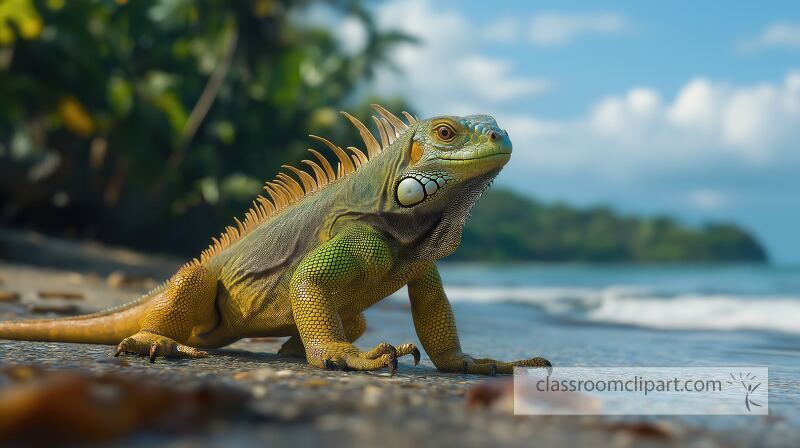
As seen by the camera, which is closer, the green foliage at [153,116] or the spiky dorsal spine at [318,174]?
the spiky dorsal spine at [318,174]

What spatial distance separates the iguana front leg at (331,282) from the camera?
5004 mm

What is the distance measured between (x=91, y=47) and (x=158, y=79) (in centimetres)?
598

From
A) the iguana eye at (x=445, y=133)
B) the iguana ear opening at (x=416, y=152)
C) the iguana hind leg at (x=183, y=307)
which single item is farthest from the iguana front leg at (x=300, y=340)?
the iguana eye at (x=445, y=133)

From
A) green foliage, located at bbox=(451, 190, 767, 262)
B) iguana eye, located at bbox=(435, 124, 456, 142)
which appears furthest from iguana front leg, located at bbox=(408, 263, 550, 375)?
green foliage, located at bbox=(451, 190, 767, 262)

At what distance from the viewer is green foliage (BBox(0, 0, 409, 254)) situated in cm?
2466

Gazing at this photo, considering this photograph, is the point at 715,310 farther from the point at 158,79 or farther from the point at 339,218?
the point at 158,79

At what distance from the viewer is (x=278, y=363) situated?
17.5 feet

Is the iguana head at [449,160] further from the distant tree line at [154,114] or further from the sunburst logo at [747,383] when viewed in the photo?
the distant tree line at [154,114]

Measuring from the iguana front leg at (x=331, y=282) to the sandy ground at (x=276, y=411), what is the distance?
216 mm

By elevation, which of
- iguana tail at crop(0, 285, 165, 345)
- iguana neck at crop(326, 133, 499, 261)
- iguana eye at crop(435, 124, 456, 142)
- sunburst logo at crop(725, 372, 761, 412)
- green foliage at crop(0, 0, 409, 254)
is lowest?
sunburst logo at crop(725, 372, 761, 412)

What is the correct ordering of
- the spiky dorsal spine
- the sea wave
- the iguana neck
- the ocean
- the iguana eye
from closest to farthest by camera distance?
the iguana eye
the iguana neck
the spiky dorsal spine
the ocean
the sea wave

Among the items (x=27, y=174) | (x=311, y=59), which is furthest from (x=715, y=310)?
(x=311, y=59)

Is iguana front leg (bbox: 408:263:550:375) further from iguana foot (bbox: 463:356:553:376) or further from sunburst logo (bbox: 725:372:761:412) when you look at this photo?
sunburst logo (bbox: 725:372:761:412)

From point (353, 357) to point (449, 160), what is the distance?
139 centimetres
